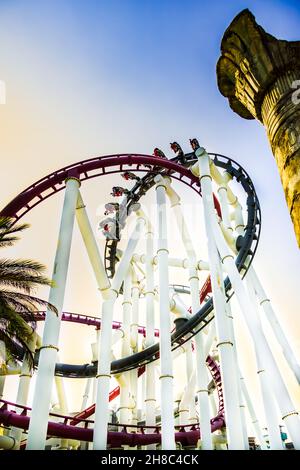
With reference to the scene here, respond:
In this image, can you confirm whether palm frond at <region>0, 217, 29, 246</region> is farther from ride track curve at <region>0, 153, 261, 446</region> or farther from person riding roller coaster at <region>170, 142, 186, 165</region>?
person riding roller coaster at <region>170, 142, 186, 165</region>

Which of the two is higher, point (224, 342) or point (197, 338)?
point (197, 338)

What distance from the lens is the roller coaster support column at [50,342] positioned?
5.68 metres

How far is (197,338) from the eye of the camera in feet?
35.3

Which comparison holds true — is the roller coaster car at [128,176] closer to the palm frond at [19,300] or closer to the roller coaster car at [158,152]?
the roller coaster car at [158,152]

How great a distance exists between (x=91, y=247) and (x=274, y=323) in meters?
5.16

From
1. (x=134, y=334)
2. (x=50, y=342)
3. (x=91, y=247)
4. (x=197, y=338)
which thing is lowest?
(x=50, y=342)

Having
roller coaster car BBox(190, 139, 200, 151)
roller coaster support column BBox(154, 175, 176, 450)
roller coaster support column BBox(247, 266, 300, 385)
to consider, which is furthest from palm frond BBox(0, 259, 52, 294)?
roller coaster car BBox(190, 139, 200, 151)

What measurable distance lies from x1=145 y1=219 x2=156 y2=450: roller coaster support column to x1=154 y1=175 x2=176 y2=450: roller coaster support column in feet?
7.98

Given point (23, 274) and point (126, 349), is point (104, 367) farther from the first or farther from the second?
point (126, 349)

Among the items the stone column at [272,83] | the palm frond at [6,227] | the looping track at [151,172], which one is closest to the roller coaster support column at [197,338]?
the looping track at [151,172]

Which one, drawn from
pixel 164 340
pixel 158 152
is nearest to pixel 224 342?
pixel 164 340

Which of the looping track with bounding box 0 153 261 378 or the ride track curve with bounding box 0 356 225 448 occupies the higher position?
the looping track with bounding box 0 153 261 378

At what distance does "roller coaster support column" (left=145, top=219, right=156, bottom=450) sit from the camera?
35.6 ft

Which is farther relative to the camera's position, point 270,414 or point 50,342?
point 270,414
